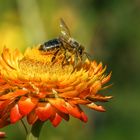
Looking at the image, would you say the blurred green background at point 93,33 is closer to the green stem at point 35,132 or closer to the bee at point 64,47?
the bee at point 64,47

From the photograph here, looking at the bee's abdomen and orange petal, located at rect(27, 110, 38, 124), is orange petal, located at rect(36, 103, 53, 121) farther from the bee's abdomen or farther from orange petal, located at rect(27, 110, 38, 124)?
the bee's abdomen

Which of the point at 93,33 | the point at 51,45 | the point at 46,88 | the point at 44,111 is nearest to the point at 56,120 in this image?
the point at 44,111

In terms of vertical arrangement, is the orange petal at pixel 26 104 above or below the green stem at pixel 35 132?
above

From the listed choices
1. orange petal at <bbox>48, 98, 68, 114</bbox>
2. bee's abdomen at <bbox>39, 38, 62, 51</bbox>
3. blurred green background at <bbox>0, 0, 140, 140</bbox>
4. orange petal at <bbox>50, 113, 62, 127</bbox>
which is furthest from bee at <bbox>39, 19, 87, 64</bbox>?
blurred green background at <bbox>0, 0, 140, 140</bbox>

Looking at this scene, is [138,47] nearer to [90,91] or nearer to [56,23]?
[56,23]

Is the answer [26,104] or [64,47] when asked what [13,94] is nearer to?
[26,104]

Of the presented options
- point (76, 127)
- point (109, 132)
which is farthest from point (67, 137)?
point (109, 132)

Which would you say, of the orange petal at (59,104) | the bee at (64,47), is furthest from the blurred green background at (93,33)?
the orange petal at (59,104)
